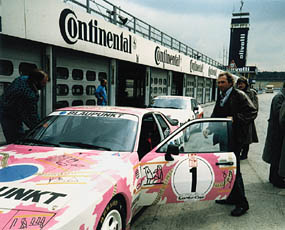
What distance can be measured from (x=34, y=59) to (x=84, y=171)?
18.0ft

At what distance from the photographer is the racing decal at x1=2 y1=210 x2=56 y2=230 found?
163cm

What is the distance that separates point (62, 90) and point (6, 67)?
212 cm

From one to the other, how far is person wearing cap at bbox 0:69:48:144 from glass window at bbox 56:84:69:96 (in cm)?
396

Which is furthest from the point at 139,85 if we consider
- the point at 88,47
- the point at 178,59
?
the point at 88,47

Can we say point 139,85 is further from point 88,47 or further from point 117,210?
point 117,210

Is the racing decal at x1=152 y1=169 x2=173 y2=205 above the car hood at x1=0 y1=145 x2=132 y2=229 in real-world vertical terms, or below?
below

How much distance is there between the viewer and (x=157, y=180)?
2.93m

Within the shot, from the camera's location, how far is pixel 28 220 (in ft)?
5.49

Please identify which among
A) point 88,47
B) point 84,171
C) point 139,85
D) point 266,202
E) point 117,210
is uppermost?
point 88,47

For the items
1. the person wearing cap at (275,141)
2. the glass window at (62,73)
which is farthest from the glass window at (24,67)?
the person wearing cap at (275,141)

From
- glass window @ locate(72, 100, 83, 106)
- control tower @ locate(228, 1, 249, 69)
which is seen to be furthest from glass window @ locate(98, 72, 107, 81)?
control tower @ locate(228, 1, 249, 69)

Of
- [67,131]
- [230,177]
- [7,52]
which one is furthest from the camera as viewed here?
[7,52]

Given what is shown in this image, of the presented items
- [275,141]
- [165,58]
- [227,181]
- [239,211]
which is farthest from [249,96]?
[165,58]

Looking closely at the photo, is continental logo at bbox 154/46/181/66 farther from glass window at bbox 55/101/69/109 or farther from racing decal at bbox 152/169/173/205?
racing decal at bbox 152/169/173/205
